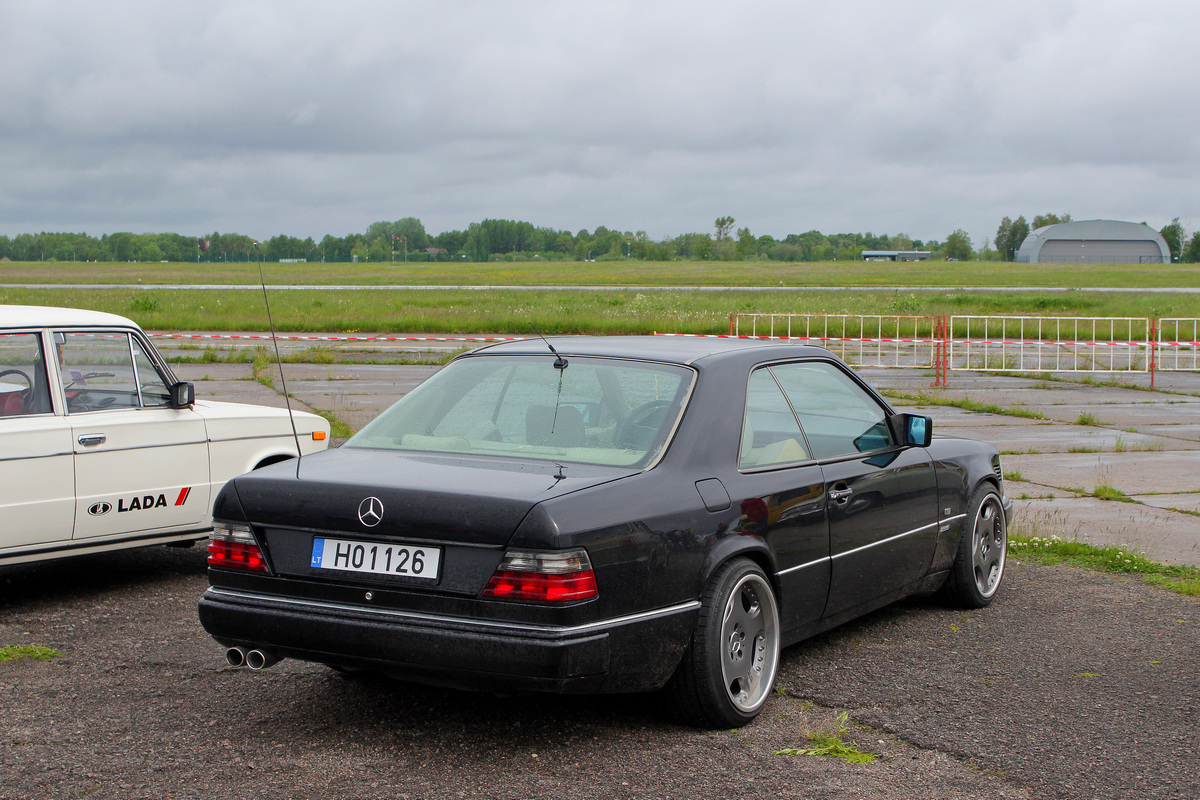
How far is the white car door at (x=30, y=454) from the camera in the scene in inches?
223

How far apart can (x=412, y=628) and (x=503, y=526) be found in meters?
0.47

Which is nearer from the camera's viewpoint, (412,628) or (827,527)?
(412,628)

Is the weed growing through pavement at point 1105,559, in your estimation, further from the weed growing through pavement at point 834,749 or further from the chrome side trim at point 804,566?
the weed growing through pavement at point 834,749

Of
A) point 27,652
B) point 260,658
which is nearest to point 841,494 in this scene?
point 260,658

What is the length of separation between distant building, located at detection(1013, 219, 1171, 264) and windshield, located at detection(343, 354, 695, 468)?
164 metres

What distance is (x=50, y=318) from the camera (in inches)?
244

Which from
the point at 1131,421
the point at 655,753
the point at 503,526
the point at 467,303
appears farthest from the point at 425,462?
the point at 467,303

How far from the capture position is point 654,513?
3.89 meters

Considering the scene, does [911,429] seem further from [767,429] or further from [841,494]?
[767,429]

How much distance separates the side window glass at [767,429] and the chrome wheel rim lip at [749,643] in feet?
1.61

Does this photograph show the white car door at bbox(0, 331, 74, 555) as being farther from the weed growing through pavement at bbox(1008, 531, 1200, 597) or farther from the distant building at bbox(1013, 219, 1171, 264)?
the distant building at bbox(1013, 219, 1171, 264)

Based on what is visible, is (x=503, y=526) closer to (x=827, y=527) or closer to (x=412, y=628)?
(x=412, y=628)

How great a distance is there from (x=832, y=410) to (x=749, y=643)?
145 centimetres

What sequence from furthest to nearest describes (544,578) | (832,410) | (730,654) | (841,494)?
(832,410) → (841,494) → (730,654) → (544,578)
